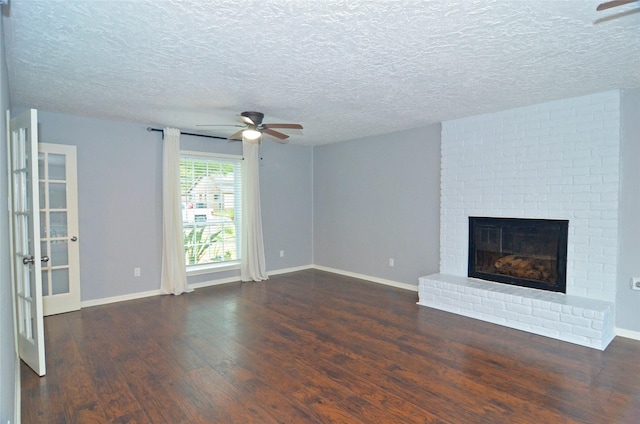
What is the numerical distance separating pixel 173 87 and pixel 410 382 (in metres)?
3.28

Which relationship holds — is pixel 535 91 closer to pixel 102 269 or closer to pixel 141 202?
pixel 141 202

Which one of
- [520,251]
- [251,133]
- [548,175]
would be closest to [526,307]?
[520,251]

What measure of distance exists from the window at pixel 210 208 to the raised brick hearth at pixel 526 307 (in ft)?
10.7

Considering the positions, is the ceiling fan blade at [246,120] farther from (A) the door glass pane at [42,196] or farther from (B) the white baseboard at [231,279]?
(B) the white baseboard at [231,279]

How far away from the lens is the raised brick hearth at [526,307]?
328 cm

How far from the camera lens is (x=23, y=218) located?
283 centimetres

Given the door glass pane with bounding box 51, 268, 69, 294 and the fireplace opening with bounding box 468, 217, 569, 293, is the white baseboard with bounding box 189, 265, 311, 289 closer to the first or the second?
the door glass pane with bounding box 51, 268, 69, 294

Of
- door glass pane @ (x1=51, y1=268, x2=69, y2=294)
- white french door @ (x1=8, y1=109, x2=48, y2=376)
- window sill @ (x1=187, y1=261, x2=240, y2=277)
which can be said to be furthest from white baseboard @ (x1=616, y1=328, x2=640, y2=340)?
door glass pane @ (x1=51, y1=268, x2=69, y2=294)

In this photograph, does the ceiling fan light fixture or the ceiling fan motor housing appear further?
the ceiling fan light fixture

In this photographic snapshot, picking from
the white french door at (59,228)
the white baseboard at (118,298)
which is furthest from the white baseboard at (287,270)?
the white french door at (59,228)

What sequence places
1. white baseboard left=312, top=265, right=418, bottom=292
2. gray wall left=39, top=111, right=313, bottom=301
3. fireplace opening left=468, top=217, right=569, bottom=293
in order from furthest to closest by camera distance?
white baseboard left=312, top=265, right=418, bottom=292, gray wall left=39, top=111, right=313, bottom=301, fireplace opening left=468, top=217, right=569, bottom=293

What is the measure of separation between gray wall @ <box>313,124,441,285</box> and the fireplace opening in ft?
2.08

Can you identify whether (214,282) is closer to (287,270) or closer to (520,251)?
(287,270)

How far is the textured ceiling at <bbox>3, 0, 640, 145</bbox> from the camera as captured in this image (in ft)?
6.59
